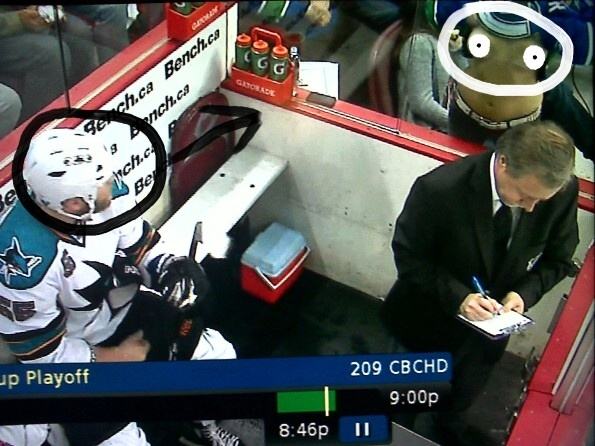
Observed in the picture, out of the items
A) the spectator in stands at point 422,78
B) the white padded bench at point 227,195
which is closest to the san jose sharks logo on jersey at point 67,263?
the white padded bench at point 227,195

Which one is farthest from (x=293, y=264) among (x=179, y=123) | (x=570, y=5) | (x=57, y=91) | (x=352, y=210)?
A: (x=570, y=5)

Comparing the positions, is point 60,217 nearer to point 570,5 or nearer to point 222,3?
point 222,3

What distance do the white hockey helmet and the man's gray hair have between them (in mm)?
408

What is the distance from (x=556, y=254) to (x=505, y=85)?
0.18 metres

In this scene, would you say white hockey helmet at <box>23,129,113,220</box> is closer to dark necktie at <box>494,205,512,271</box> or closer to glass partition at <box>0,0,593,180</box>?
glass partition at <box>0,0,593,180</box>

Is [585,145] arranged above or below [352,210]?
above

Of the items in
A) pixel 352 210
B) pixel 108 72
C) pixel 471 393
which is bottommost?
pixel 471 393

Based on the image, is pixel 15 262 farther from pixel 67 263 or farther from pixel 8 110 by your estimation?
pixel 8 110

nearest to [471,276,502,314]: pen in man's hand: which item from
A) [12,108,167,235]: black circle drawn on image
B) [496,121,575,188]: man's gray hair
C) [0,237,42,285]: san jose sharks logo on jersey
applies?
[496,121,575,188]: man's gray hair

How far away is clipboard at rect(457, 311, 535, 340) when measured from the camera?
102cm

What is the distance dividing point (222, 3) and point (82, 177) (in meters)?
0.25

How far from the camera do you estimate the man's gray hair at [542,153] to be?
98 cm

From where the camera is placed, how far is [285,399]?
0.97 meters

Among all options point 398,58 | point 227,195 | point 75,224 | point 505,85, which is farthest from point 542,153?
point 75,224
